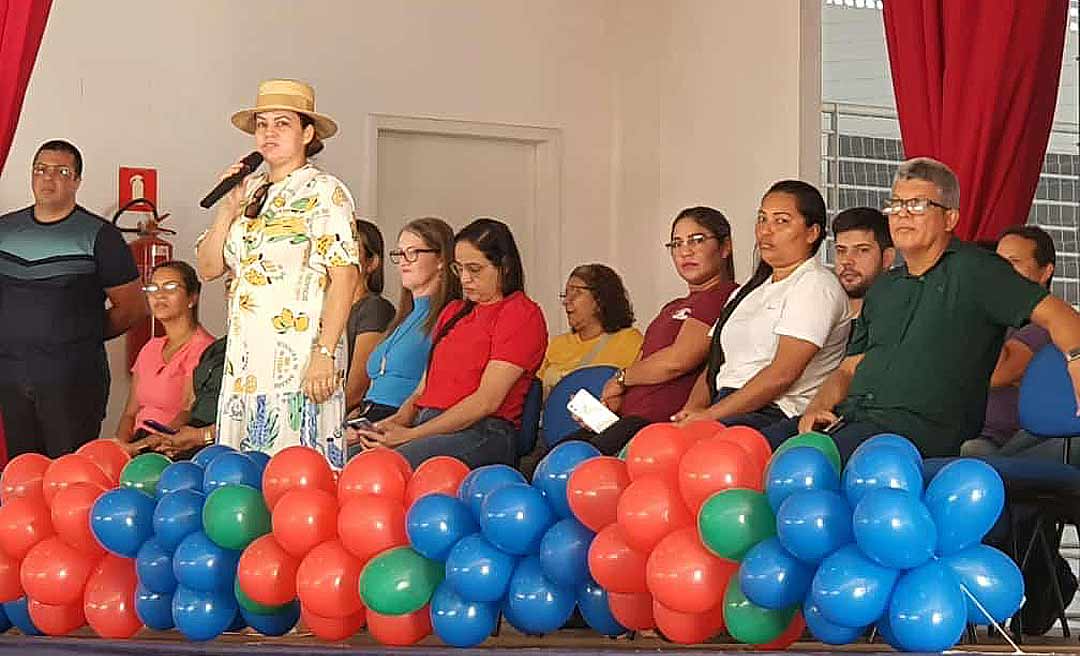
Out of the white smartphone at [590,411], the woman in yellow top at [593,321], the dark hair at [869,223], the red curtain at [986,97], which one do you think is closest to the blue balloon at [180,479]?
the white smartphone at [590,411]

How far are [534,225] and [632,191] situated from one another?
44cm

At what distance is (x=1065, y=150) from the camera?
9031 millimetres

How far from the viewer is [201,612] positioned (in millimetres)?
3816

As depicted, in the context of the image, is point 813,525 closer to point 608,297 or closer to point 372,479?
point 372,479

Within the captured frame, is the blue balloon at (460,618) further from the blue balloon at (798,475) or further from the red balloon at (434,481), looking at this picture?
the blue balloon at (798,475)

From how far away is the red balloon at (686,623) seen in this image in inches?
135

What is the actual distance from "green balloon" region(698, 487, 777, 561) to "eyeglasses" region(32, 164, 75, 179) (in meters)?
3.30

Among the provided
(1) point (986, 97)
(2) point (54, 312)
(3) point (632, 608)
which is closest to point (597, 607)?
(3) point (632, 608)

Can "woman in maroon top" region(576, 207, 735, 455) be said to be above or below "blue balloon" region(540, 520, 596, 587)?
above

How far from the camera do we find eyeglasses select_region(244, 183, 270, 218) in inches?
180

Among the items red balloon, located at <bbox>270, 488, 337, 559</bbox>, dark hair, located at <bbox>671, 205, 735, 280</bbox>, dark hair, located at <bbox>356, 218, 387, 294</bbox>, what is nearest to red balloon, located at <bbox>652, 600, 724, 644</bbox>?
red balloon, located at <bbox>270, 488, 337, 559</bbox>

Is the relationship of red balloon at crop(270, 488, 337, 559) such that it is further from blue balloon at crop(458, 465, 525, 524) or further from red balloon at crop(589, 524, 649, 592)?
red balloon at crop(589, 524, 649, 592)

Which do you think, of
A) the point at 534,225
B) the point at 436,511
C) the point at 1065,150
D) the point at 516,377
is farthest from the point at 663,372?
the point at 1065,150

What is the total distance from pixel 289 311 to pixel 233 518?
79 cm
